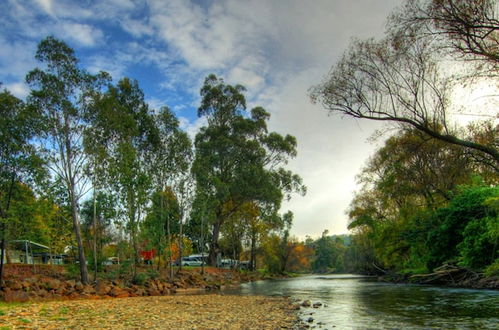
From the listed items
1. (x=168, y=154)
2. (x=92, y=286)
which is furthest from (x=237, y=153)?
(x=92, y=286)

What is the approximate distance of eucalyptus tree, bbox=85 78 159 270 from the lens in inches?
1008

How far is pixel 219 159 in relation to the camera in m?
45.4

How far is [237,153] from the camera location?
150 feet

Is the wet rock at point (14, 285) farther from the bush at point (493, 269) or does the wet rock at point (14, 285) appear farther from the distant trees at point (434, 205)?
the bush at point (493, 269)

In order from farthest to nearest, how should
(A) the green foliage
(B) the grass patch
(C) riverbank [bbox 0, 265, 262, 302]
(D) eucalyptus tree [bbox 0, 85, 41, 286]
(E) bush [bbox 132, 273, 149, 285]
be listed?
1. (E) bush [bbox 132, 273, 149, 285]
2. (A) the green foliage
3. (D) eucalyptus tree [bbox 0, 85, 41, 286]
4. (C) riverbank [bbox 0, 265, 262, 302]
5. (B) the grass patch

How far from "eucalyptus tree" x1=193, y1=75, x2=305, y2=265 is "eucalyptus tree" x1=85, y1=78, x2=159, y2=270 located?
12071 mm

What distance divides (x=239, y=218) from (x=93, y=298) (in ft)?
128

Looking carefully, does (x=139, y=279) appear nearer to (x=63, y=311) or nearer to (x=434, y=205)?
(x=63, y=311)

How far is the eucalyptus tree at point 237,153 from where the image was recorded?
44.9m

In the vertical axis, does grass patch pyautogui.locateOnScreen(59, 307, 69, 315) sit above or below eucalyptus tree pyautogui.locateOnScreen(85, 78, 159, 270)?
below

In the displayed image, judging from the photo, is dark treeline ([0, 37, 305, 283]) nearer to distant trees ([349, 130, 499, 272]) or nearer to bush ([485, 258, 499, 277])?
distant trees ([349, 130, 499, 272])

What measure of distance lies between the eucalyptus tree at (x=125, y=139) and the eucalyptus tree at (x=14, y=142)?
3.86 meters

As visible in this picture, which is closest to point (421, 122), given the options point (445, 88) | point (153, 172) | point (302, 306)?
point (445, 88)

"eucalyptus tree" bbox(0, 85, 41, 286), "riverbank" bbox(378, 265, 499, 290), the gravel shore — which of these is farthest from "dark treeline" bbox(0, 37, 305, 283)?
"riverbank" bbox(378, 265, 499, 290)
